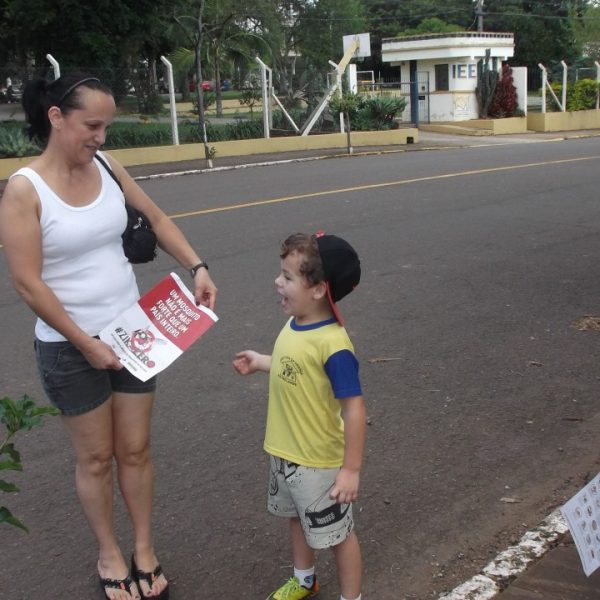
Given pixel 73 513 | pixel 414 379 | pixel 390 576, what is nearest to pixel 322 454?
pixel 390 576

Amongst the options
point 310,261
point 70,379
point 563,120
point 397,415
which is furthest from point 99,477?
point 563,120

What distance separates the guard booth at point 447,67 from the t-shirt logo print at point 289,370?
28679 mm

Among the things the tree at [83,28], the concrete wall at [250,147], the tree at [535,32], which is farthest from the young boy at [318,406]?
the tree at [535,32]

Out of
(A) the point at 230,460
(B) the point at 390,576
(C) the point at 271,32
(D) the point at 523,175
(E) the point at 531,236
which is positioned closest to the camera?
(B) the point at 390,576

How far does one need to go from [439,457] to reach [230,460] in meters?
1.02

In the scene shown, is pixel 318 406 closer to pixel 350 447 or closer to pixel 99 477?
pixel 350 447

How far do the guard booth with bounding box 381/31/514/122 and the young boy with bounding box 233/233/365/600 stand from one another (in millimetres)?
28652

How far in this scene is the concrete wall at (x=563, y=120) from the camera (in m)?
31.8

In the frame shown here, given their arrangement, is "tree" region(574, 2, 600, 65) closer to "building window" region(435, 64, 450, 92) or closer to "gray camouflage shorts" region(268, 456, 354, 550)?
"building window" region(435, 64, 450, 92)

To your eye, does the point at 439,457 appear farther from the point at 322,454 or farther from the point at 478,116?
the point at 478,116

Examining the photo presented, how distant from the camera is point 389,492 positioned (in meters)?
3.94

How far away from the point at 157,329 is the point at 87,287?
0.93 feet

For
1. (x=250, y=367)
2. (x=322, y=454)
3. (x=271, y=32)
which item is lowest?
(x=322, y=454)

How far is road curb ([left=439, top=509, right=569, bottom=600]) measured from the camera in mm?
3117
